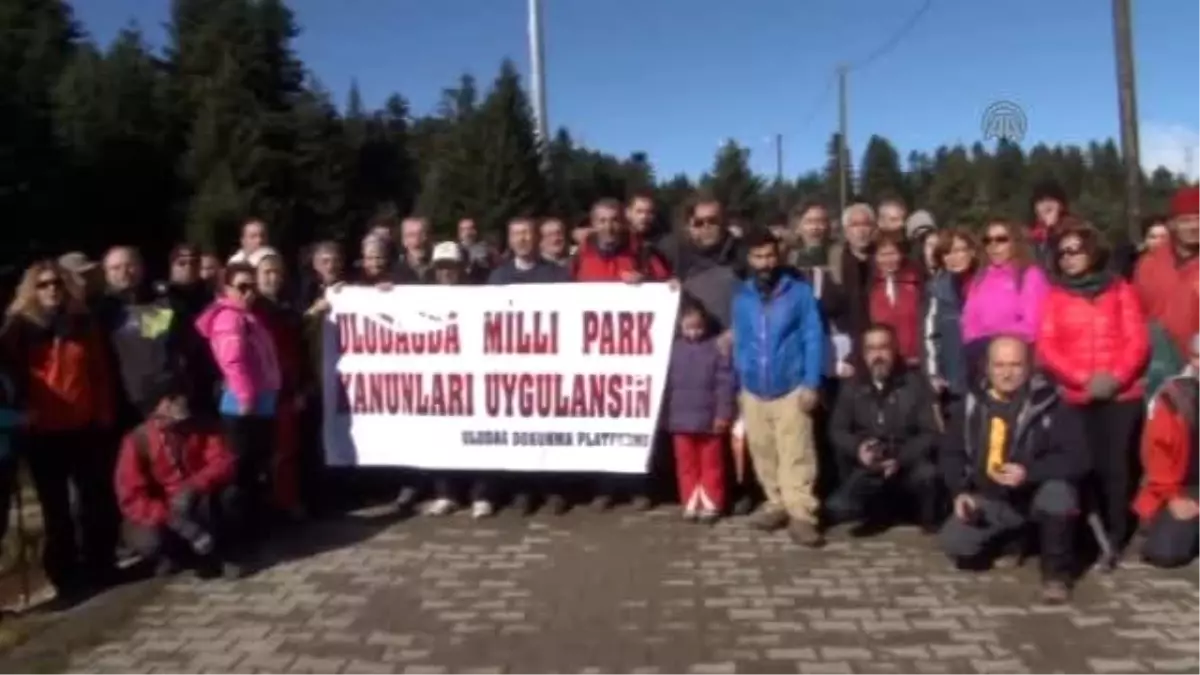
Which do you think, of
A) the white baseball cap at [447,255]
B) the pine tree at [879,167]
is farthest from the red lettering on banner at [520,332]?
the pine tree at [879,167]

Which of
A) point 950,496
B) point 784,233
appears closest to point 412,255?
point 784,233

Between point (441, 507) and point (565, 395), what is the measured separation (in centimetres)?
114

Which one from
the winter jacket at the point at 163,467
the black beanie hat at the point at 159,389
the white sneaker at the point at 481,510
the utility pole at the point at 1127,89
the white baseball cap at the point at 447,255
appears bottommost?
the white sneaker at the point at 481,510

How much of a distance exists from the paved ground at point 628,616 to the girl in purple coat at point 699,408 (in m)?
0.51

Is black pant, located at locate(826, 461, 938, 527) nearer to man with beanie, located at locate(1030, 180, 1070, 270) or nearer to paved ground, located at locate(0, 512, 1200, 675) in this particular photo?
paved ground, located at locate(0, 512, 1200, 675)

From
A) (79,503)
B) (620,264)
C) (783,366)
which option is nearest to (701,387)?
(783,366)

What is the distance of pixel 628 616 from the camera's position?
718 cm

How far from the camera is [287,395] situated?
9500mm

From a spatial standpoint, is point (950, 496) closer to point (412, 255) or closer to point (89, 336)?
point (412, 255)

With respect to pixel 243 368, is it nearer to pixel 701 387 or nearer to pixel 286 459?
pixel 286 459

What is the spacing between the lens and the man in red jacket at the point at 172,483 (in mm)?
7957

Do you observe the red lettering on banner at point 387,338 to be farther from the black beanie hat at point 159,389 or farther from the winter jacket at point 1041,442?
the winter jacket at point 1041,442

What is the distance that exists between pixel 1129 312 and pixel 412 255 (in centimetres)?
482

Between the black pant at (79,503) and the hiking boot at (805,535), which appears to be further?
the hiking boot at (805,535)
